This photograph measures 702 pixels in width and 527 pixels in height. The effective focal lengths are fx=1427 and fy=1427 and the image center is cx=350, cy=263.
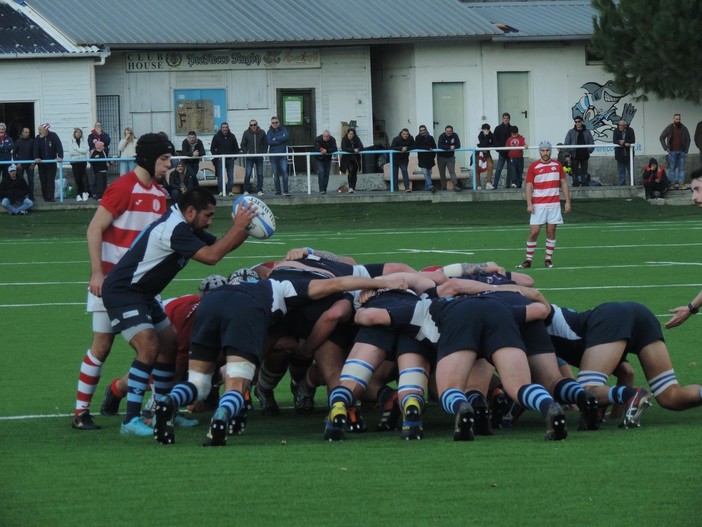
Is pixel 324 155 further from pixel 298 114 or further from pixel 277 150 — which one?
pixel 298 114

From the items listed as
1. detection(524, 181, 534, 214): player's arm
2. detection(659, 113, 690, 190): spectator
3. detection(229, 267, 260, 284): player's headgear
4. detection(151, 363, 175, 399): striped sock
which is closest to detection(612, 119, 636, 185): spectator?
detection(659, 113, 690, 190): spectator

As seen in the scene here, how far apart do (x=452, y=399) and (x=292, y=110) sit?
34.4m

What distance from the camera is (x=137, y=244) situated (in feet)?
31.0

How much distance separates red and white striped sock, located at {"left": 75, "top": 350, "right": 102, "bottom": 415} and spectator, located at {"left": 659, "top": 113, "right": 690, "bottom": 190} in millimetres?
31226

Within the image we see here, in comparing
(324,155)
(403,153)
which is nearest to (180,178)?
(324,155)

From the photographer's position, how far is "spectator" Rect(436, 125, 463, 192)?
37.4m

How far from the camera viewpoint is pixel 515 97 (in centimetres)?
4441

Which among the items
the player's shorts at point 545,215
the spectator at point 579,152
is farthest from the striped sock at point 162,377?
the spectator at point 579,152

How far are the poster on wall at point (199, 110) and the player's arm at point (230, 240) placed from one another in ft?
107

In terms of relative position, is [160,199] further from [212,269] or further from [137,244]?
[212,269]

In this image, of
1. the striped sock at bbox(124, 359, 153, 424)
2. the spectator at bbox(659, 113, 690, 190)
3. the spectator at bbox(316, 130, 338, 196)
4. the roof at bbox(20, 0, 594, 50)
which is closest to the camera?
the striped sock at bbox(124, 359, 153, 424)

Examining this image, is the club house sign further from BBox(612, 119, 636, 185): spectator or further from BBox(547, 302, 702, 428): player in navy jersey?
BBox(547, 302, 702, 428): player in navy jersey

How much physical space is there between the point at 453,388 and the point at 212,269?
47.6 feet

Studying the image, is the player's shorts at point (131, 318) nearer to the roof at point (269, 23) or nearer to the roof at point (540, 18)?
the roof at point (269, 23)
